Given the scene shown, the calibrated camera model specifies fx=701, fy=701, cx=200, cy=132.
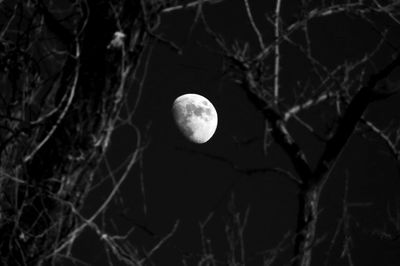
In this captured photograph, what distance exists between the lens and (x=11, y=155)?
324 centimetres

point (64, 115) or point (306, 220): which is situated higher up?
point (64, 115)

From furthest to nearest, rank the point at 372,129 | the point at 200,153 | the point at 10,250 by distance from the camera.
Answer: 1. the point at 372,129
2. the point at 200,153
3. the point at 10,250

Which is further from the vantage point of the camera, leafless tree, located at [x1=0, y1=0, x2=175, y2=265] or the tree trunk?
the tree trunk

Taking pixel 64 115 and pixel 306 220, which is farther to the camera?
pixel 306 220

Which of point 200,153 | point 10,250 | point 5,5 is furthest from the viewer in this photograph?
point 200,153

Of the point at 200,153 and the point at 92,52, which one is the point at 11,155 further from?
the point at 200,153

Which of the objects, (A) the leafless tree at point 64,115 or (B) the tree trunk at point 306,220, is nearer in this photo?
(A) the leafless tree at point 64,115

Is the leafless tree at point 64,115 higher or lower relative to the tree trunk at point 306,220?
higher

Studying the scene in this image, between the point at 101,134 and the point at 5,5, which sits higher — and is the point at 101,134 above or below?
below

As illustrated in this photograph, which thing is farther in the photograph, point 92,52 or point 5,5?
point 5,5

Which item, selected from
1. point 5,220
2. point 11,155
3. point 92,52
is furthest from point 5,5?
point 5,220

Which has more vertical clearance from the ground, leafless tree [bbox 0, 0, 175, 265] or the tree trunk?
leafless tree [bbox 0, 0, 175, 265]

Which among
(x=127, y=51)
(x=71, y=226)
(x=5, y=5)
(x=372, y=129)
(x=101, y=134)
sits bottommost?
(x=372, y=129)

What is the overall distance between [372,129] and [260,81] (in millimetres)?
1158
